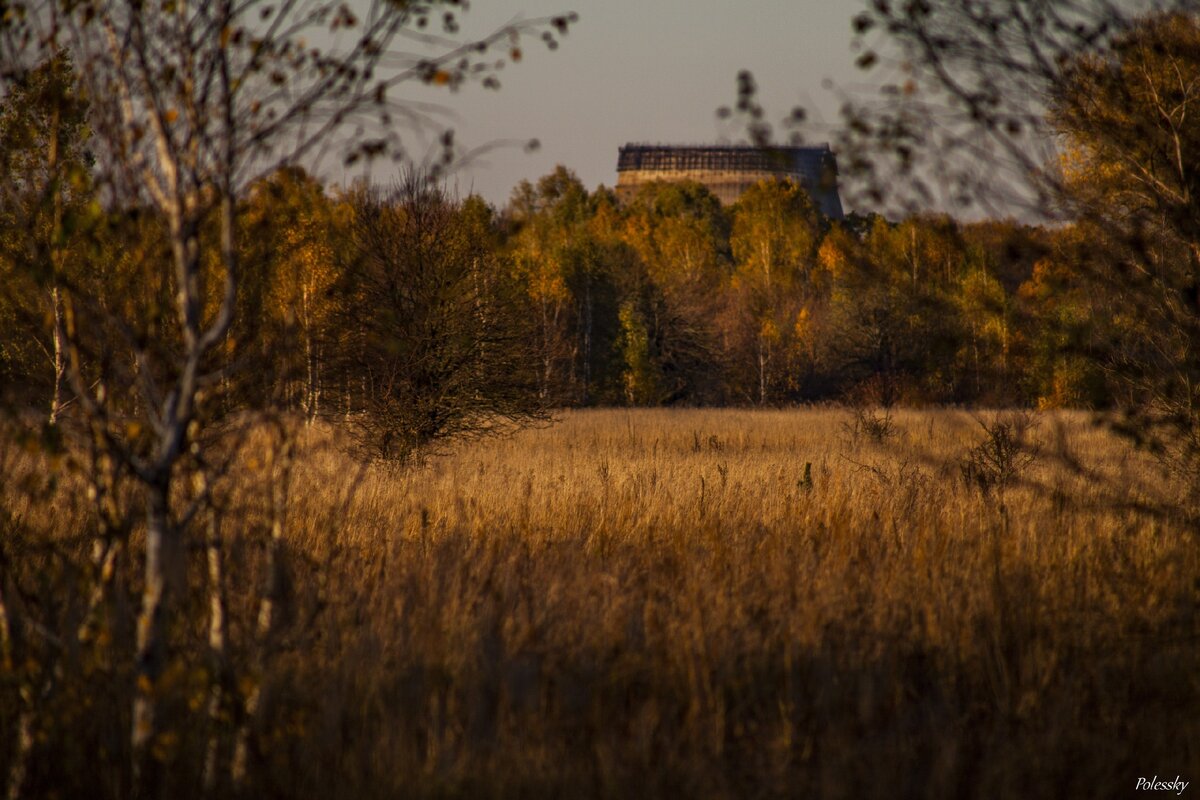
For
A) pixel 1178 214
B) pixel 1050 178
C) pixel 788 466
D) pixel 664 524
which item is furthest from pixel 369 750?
pixel 788 466

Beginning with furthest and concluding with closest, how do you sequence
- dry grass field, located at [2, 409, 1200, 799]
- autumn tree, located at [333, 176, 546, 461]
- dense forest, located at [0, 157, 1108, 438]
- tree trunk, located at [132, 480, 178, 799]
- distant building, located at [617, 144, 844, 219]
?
1. distant building, located at [617, 144, 844, 219]
2. autumn tree, located at [333, 176, 546, 461]
3. dense forest, located at [0, 157, 1108, 438]
4. dry grass field, located at [2, 409, 1200, 799]
5. tree trunk, located at [132, 480, 178, 799]

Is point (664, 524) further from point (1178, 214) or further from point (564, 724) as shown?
point (1178, 214)

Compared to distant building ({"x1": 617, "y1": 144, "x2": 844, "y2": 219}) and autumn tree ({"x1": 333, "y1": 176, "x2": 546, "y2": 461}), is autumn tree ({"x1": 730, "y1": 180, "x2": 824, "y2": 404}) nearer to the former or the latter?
autumn tree ({"x1": 333, "y1": 176, "x2": 546, "y2": 461})

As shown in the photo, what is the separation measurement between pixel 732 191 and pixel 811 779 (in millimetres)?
119891

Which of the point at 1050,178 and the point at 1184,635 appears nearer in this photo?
the point at 1050,178

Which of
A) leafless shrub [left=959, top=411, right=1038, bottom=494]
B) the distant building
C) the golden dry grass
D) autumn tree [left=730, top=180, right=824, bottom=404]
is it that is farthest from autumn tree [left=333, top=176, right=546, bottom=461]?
the distant building

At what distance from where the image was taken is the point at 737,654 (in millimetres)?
4980

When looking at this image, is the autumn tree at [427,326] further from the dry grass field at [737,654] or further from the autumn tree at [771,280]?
the autumn tree at [771,280]

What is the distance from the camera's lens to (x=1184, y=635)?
5105 millimetres

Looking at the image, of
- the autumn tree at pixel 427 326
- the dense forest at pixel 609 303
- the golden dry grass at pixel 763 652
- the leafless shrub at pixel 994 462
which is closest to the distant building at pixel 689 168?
the dense forest at pixel 609 303

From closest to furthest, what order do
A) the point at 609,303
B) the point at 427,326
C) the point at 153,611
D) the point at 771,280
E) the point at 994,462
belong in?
the point at 153,611
the point at 994,462
the point at 427,326
the point at 609,303
the point at 771,280

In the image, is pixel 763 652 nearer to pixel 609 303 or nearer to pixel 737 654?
pixel 737 654

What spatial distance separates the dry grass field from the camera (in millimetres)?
3930

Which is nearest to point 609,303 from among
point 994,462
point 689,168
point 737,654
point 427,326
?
point 427,326
